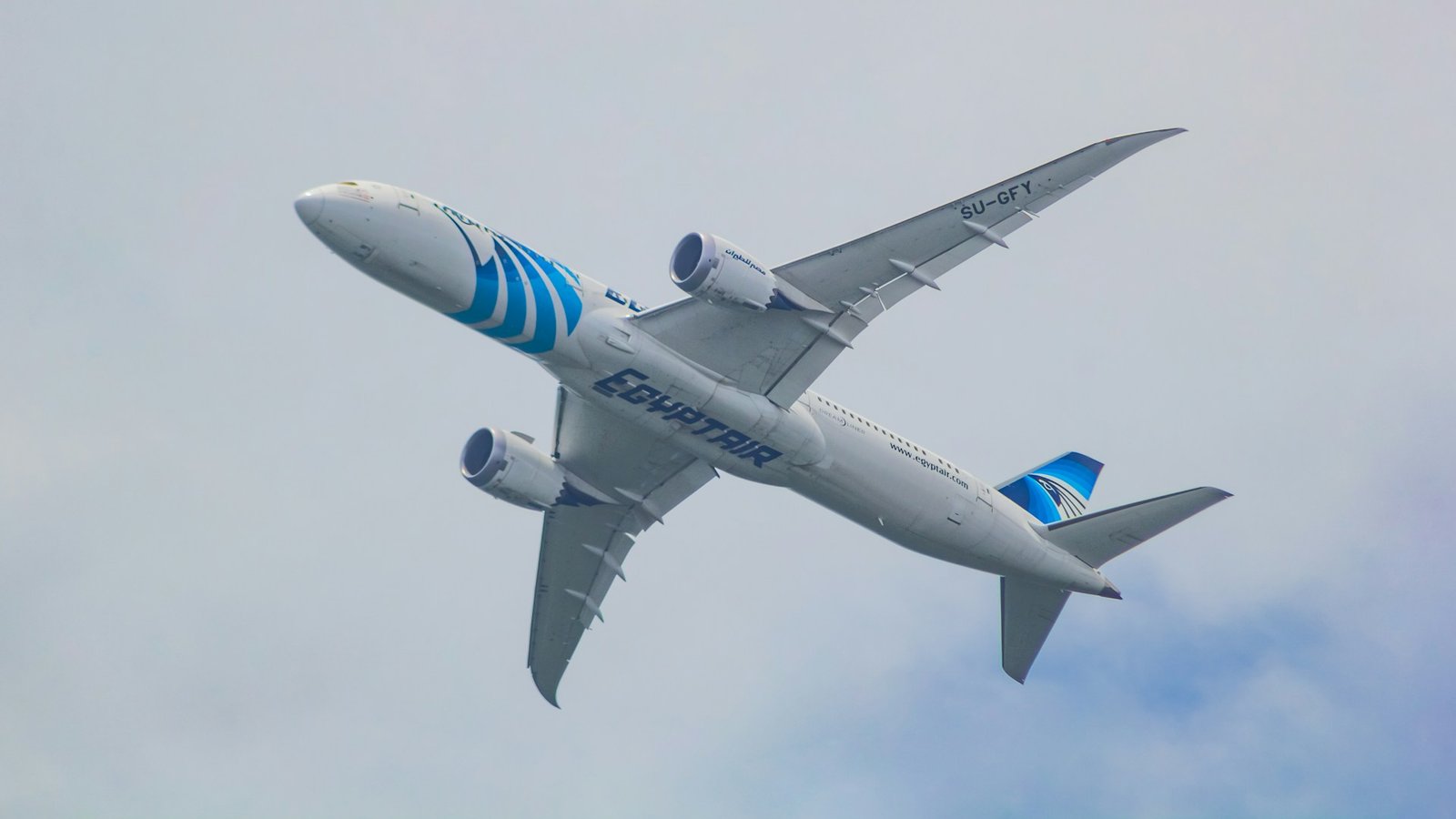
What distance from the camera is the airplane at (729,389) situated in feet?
135

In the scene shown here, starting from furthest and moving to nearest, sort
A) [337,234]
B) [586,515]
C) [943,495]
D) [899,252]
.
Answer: [586,515] < [943,495] < [899,252] < [337,234]

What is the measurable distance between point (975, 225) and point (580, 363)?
1060cm

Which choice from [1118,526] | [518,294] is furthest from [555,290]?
[1118,526]

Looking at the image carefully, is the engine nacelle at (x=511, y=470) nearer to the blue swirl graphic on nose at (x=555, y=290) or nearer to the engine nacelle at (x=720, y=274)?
the blue swirl graphic on nose at (x=555, y=290)

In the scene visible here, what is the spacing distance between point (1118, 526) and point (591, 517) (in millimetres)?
15847

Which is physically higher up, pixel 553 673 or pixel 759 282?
pixel 759 282

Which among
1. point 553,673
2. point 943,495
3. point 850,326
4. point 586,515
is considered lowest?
point 553,673

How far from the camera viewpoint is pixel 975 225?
4203 centimetres

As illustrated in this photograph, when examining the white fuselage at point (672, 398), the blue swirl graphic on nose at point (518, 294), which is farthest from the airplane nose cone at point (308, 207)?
the blue swirl graphic on nose at point (518, 294)

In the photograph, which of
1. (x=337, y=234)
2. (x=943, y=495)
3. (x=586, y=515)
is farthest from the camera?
(x=586, y=515)

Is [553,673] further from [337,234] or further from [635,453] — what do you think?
[337,234]

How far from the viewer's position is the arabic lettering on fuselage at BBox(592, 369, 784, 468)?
142ft

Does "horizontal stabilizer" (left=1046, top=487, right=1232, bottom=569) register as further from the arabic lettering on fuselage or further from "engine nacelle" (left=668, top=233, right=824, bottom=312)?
"engine nacelle" (left=668, top=233, right=824, bottom=312)

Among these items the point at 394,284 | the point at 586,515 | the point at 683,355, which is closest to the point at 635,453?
the point at 586,515
